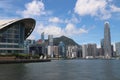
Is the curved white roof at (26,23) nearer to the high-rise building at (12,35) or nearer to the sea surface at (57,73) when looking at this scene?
the high-rise building at (12,35)

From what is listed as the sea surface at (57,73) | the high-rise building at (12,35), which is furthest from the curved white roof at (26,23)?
the sea surface at (57,73)

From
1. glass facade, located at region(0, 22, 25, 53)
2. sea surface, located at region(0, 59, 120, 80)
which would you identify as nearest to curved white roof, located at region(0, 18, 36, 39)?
glass facade, located at region(0, 22, 25, 53)

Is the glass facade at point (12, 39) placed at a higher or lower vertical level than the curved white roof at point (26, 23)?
lower

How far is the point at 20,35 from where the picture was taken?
5320 inches

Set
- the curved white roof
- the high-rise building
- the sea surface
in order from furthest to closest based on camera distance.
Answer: the curved white roof < the high-rise building < the sea surface

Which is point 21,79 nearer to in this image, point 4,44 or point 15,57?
point 15,57

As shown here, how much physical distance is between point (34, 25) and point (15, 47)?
77.5 ft

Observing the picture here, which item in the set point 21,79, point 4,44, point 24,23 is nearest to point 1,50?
point 4,44

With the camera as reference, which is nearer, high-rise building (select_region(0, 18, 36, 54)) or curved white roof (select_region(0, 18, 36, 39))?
high-rise building (select_region(0, 18, 36, 54))

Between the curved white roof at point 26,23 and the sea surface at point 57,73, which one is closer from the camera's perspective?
the sea surface at point 57,73

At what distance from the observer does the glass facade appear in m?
126

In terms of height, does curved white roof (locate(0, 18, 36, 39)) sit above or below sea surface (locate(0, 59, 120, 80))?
above

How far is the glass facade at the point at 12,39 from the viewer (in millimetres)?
126250

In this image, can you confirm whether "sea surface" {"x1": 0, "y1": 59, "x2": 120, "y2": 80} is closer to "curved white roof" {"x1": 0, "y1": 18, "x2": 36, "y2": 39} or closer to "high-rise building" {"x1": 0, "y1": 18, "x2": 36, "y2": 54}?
"high-rise building" {"x1": 0, "y1": 18, "x2": 36, "y2": 54}
